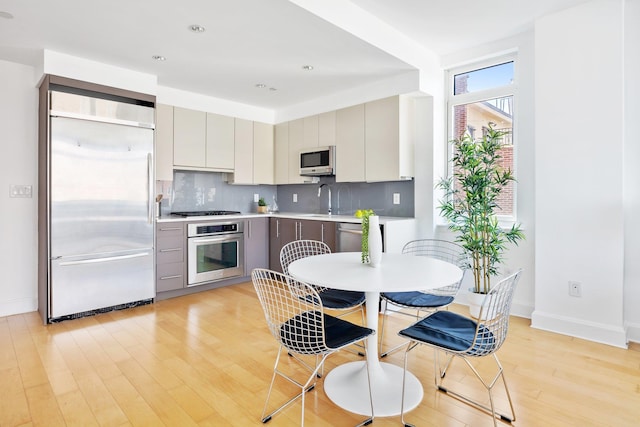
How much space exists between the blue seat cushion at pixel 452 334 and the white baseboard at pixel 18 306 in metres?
3.81

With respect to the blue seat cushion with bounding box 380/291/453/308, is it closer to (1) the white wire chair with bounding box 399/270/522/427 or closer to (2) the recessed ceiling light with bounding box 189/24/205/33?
(1) the white wire chair with bounding box 399/270/522/427

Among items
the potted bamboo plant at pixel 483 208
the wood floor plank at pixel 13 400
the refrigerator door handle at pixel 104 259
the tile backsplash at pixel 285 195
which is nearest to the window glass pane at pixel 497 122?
the potted bamboo plant at pixel 483 208

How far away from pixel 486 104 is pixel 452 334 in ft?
9.23

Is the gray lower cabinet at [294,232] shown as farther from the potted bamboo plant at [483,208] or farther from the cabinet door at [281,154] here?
the potted bamboo plant at [483,208]

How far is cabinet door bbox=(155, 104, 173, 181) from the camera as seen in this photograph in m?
4.14

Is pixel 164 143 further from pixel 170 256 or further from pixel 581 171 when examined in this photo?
pixel 581 171

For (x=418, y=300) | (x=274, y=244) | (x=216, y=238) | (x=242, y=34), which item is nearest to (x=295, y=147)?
(x=274, y=244)

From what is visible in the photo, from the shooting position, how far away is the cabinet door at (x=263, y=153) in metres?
5.16

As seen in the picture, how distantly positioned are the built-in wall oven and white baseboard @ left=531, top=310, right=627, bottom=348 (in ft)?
11.0

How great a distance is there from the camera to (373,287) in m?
1.70

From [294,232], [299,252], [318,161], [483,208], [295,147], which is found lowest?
[299,252]

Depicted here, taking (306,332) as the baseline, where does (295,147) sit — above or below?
above

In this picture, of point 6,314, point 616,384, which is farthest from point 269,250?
point 616,384

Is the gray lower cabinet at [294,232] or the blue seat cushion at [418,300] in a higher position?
the gray lower cabinet at [294,232]
